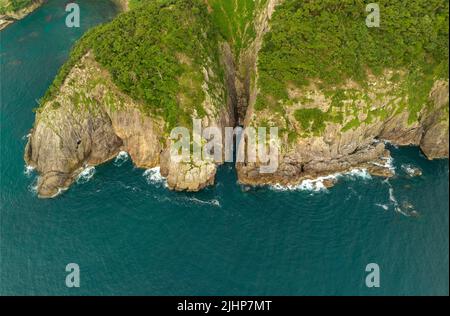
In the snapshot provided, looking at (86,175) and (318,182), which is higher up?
(86,175)

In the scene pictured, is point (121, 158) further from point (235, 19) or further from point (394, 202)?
→ point (394, 202)

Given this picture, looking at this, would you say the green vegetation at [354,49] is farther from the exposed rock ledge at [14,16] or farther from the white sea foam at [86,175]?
the exposed rock ledge at [14,16]

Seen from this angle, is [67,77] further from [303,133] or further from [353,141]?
[353,141]

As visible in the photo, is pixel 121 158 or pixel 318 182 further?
pixel 121 158

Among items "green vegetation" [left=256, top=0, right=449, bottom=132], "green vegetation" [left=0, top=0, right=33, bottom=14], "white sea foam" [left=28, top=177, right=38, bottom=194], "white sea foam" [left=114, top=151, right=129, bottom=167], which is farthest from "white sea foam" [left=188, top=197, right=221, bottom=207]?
"green vegetation" [left=0, top=0, right=33, bottom=14]

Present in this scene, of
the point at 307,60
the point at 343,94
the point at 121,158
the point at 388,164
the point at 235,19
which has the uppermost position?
the point at 235,19

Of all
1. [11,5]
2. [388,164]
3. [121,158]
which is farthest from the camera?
[11,5]

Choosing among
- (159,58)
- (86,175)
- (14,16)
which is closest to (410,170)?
(159,58)

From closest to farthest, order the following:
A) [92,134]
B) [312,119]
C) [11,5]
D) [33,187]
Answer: [33,187], [312,119], [92,134], [11,5]

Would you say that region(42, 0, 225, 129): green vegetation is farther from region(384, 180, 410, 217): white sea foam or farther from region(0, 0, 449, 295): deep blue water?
region(384, 180, 410, 217): white sea foam
